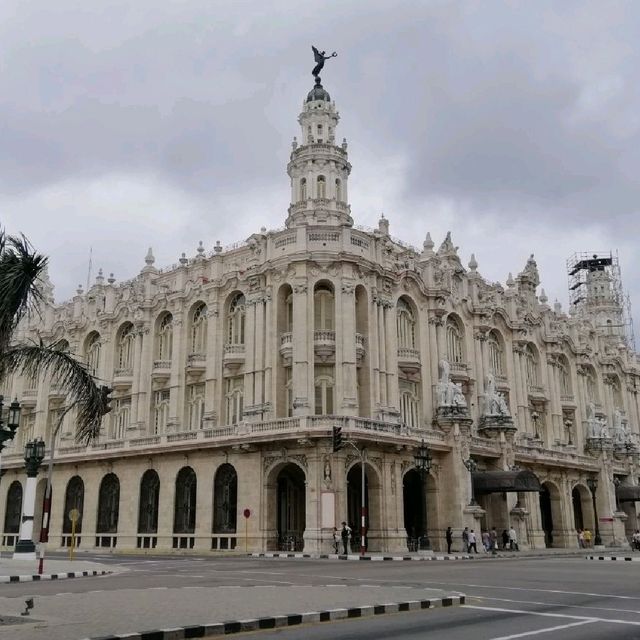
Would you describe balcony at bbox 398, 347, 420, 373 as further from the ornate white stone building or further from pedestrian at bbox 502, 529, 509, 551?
pedestrian at bbox 502, 529, 509, 551

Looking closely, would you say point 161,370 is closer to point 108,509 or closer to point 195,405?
point 195,405

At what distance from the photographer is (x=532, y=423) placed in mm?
59719

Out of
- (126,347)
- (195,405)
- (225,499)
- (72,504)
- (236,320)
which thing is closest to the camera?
(225,499)

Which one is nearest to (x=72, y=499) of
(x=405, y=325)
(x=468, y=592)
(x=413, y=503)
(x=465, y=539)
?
(x=413, y=503)

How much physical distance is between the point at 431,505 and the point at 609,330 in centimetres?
5399

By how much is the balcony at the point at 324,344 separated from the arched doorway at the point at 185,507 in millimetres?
9957

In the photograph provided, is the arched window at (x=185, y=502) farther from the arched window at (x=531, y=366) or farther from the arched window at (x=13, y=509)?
the arched window at (x=531, y=366)

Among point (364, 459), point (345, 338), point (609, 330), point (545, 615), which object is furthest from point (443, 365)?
point (609, 330)

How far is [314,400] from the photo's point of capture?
143 feet

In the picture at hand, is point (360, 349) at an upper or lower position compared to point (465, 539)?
upper

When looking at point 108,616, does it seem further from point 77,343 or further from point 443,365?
point 77,343

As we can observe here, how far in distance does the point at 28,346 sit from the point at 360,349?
94.9ft

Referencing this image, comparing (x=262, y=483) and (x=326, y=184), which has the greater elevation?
(x=326, y=184)

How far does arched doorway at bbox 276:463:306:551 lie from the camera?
4256 centimetres
